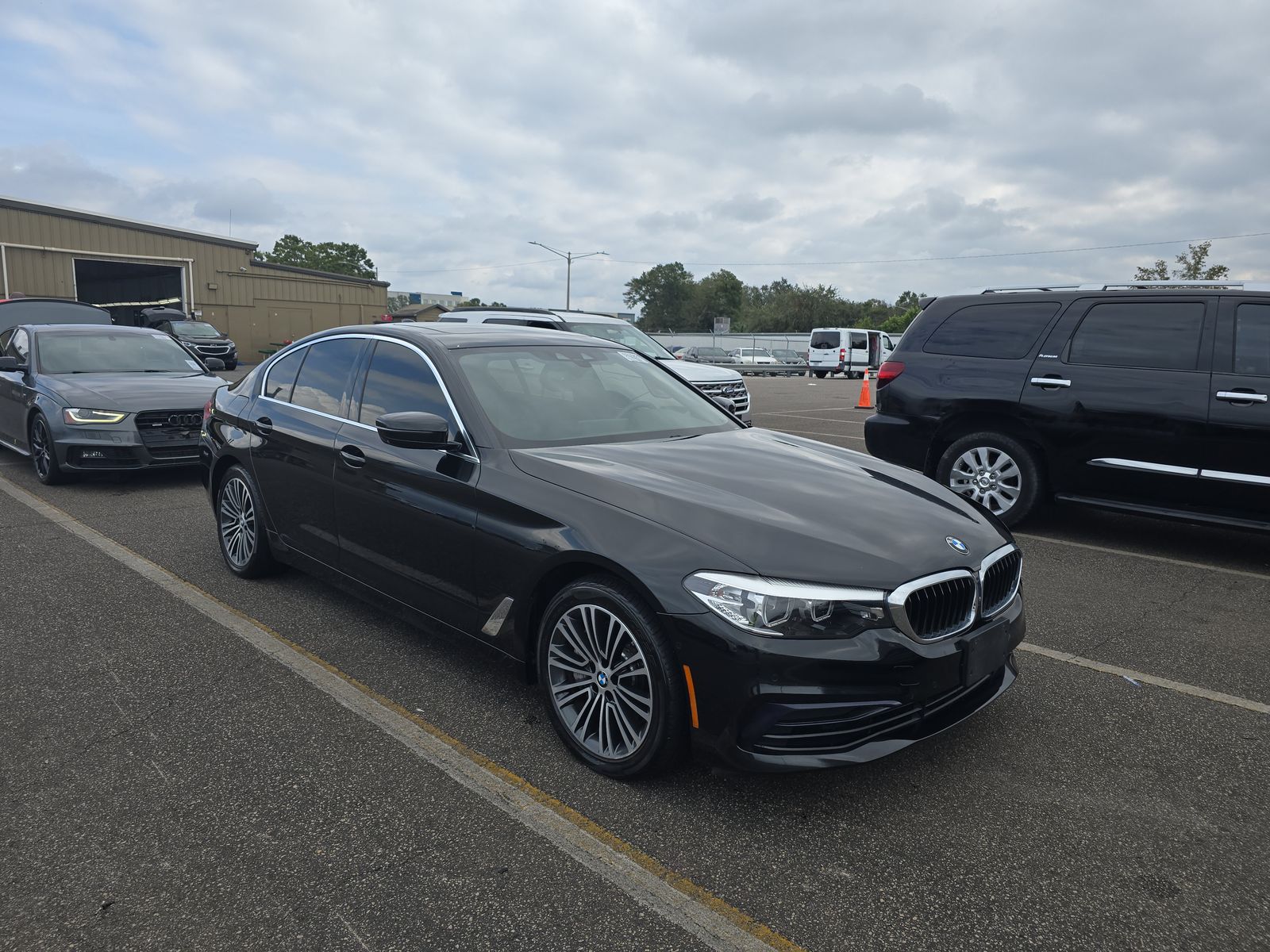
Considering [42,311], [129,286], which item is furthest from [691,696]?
[129,286]

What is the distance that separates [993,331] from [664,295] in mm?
123240

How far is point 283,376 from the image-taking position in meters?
5.00

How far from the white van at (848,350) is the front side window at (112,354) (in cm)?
3080

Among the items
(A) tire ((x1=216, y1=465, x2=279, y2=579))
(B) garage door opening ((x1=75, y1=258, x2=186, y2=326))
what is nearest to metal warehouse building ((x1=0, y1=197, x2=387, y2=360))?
(B) garage door opening ((x1=75, y1=258, x2=186, y2=326))

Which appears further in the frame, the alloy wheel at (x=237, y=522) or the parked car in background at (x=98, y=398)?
the parked car in background at (x=98, y=398)

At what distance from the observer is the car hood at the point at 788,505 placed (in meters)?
2.76

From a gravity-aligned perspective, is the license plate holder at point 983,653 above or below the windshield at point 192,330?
below

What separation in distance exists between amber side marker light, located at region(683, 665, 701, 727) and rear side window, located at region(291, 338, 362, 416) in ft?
7.98

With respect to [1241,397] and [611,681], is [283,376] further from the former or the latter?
[1241,397]

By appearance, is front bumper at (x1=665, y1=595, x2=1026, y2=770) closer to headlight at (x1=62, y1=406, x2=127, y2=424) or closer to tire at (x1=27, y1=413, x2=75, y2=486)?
headlight at (x1=62, y1=406, x2=127, y2=424)

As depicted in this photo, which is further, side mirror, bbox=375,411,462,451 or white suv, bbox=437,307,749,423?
white suv, bbox=437,307,749,423

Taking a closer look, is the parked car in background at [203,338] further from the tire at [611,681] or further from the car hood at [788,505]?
the tire at [611,681]

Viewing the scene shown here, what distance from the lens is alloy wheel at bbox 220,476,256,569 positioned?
506 centimetres

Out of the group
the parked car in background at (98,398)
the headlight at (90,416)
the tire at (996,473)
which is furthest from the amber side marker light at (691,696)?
the headlight at (90,416)
